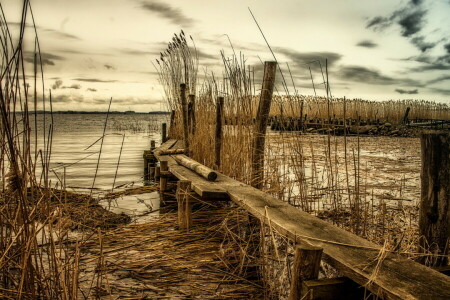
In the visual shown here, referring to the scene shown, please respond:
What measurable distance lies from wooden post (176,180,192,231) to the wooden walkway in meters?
0.90

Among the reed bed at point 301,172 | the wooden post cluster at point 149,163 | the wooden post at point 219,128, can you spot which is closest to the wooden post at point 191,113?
the reed bed at point 301,172

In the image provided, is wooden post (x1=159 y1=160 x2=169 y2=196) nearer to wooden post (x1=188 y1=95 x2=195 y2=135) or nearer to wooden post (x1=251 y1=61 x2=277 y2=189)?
wooden post (x1=188 y1=95 x2=195 y2=135)

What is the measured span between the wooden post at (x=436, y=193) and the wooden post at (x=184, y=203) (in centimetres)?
207

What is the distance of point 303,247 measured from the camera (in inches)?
64.3

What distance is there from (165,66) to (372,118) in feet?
75.8

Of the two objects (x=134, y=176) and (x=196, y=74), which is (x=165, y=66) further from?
(x=134, y=176)

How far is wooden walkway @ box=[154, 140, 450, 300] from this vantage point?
139cm

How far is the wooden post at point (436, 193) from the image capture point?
84.0 inches

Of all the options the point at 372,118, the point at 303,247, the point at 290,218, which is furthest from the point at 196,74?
the point at 372,118

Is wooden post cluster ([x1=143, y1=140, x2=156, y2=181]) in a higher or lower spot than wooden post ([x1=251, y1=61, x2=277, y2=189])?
lower

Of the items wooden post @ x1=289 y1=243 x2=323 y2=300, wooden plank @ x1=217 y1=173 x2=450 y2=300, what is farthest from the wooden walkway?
wooden post @ x1=289 y1=243 x2=323 y2=300

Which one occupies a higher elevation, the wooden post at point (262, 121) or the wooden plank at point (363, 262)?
the wooden post at point (262, 121)

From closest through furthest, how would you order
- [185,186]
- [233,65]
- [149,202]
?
[185,186]
[233,65]
[149,202]

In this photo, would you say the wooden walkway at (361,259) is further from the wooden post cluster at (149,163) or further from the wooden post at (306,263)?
the wooden post cluster at (149,163)
